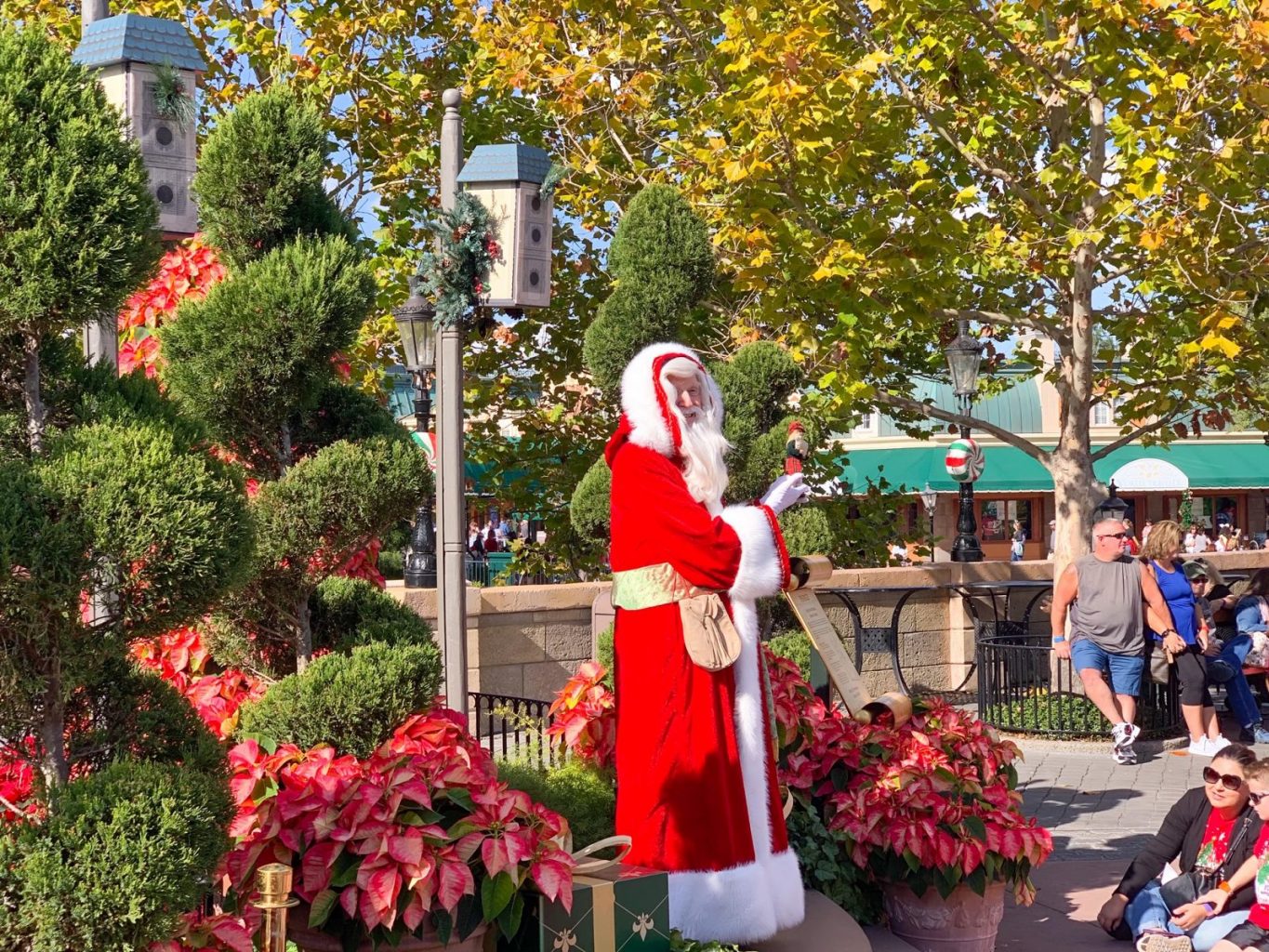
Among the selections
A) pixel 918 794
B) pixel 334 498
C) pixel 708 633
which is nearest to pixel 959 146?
pixel 918 794

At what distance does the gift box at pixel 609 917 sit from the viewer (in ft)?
13.4

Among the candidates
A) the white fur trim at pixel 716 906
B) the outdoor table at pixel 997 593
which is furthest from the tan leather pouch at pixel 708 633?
the outdoor table at pixel 997 593

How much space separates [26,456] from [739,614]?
2.52m

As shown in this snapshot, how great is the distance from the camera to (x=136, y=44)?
482 cm

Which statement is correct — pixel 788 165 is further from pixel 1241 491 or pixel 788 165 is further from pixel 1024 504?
pixel 1241 491

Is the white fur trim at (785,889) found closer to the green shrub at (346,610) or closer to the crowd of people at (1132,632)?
the green shrub at (346,610)

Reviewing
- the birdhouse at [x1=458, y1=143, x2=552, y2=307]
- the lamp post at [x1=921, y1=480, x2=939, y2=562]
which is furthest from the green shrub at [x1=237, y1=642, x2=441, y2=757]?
the lamp post at [x1=921, y1=480, x2=939, y2=562]

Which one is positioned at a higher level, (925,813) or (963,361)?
(963,361)

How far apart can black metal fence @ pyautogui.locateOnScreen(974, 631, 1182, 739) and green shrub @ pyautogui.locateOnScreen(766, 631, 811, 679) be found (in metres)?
4.14

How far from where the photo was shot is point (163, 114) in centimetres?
482

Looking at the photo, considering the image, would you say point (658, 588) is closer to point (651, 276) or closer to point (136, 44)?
point (136, 44)

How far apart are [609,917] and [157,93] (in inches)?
121

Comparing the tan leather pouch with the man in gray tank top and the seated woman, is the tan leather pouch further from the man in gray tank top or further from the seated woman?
the man in gray tank top

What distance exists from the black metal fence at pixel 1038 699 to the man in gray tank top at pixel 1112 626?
1.74 feet
